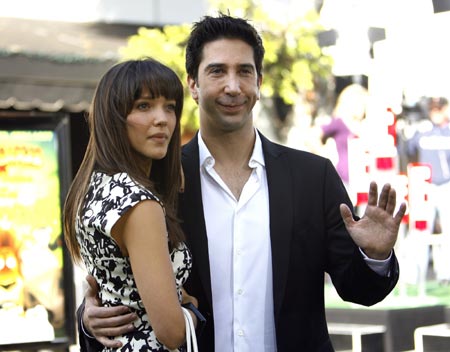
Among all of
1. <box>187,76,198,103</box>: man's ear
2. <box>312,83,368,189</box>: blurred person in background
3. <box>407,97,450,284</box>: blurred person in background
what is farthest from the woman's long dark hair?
<box>312,83,368,189</box>: blurred person in background

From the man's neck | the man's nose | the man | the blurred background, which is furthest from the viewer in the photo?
the blurred background

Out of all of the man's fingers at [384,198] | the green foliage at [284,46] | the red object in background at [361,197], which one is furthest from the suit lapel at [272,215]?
the green foliage at [284,46]

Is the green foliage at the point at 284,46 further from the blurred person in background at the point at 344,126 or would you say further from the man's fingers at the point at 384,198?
the man's fingers at the point at 384,198

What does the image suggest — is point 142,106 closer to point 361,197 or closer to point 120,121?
point 120,121

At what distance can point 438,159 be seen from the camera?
1192cm

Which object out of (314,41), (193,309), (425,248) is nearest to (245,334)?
(193,309)

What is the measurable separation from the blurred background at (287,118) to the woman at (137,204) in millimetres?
4863

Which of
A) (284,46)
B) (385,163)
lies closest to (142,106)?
(385,163)

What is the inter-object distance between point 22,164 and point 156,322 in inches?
211

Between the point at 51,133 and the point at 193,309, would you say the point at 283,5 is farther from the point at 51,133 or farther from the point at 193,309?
the point at 193,309

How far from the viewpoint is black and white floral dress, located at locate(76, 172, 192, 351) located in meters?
2.96

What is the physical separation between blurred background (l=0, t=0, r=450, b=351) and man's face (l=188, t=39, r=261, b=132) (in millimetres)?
4336

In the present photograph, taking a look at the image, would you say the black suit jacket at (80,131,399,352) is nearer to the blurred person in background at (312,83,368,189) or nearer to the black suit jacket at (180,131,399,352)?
the black suit jacket at (180,131,399,352)

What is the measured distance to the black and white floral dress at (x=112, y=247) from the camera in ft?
9.73
